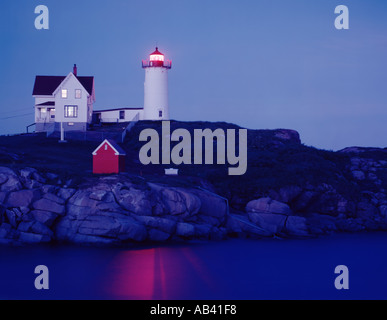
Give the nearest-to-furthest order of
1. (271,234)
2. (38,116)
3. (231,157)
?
(271,234) → (231,157) → (38,116)

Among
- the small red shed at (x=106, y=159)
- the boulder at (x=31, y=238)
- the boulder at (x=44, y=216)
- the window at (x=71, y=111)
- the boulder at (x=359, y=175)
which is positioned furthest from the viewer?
the window at (x=71, y=111)

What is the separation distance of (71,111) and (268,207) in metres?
24.8

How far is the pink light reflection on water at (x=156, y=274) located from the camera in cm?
2797

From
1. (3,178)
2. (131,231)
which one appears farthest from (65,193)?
(131,231)

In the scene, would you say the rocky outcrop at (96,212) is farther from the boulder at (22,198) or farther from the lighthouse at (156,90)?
the lighthouse at (156,90)

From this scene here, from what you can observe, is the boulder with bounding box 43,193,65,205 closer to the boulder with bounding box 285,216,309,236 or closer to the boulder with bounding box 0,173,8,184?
the boulder with bounding box 0,173,8,184

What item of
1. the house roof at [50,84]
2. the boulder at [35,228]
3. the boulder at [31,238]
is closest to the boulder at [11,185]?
the boulder at [35,228]

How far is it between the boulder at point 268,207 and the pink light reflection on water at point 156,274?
24.8 ft

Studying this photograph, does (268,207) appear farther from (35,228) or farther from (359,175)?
(35,228)
